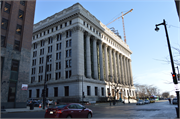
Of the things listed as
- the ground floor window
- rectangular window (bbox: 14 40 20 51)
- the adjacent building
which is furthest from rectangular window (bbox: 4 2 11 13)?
the ground floor window

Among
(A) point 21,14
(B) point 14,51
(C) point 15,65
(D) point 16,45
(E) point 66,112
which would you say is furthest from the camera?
(A) point 21,14

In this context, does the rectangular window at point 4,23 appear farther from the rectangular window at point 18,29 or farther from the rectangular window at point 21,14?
the rectangular window at point 21,14

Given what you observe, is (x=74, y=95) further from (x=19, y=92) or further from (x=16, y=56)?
(x=16, y=56)

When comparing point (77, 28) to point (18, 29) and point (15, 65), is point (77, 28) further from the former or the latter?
point (15, 65)

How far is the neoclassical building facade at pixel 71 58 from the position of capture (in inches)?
1967

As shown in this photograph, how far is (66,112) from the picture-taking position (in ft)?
37.3

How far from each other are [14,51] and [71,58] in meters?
23.3

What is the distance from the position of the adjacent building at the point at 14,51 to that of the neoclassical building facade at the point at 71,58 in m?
18.4

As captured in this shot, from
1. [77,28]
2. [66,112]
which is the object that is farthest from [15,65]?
[77,28]

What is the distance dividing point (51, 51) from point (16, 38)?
2766 cm

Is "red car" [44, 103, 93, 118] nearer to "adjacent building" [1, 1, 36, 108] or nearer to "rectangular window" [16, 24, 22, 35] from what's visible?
"adjacent building" [1, 1, 36, 108]

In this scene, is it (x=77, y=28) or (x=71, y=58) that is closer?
(x=71, y=58)

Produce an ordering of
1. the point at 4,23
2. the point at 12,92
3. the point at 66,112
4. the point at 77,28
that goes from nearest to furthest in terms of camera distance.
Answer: the point at 66,112
the point at 12,92
the point at 4,23
the point at 77,28

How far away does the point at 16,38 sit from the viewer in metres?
31.7
